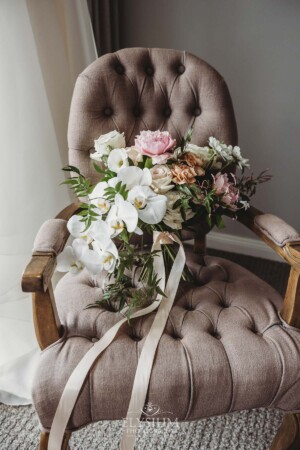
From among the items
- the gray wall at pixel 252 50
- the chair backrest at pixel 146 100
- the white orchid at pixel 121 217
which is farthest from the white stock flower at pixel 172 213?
the gray wall at pixel 252 50

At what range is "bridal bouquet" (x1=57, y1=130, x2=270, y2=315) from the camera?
791mm

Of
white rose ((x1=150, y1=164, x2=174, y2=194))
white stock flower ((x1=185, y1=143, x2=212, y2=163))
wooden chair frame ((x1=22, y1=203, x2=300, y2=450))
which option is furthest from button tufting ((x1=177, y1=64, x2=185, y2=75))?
wooden chair frame ((x1=22, y1=203, x2=300, y2=450))

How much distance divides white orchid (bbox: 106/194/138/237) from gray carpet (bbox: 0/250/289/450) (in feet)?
2.30

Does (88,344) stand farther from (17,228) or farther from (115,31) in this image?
(115,31)

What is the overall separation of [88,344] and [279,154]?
4.30ft

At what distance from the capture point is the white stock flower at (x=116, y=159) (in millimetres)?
844

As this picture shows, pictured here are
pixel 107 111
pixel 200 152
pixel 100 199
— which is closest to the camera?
pixel 100 199

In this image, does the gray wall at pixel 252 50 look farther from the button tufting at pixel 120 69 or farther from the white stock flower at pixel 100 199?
the white stock flower at pixel 100 199

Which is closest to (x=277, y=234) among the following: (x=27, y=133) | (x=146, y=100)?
(x=146, y=100)

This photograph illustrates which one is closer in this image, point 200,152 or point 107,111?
point 200,152

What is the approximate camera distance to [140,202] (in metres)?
0.79

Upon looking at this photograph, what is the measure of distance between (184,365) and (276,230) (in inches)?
15.0

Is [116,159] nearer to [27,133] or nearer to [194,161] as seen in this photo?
[194,161]

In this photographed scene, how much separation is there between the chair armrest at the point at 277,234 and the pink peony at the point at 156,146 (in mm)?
299
